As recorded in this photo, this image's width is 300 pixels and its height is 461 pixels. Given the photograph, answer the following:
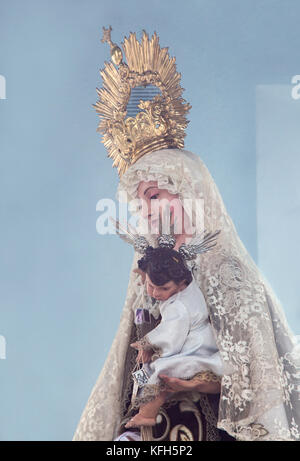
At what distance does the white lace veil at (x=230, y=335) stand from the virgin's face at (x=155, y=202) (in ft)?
0.11

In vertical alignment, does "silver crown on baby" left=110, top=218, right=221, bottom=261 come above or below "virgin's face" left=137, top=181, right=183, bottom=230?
below

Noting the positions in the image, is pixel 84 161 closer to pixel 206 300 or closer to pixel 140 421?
pixel 206 300

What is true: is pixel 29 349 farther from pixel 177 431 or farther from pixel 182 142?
pixel 182 142

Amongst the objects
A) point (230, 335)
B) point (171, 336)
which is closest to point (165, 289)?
point (171, 336)

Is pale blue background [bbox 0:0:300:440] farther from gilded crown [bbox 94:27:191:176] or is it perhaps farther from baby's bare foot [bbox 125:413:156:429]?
baby's bare foot [bbox 125:413:156:429]

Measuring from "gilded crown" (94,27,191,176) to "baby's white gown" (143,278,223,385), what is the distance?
845mm

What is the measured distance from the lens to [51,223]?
372 centimetres

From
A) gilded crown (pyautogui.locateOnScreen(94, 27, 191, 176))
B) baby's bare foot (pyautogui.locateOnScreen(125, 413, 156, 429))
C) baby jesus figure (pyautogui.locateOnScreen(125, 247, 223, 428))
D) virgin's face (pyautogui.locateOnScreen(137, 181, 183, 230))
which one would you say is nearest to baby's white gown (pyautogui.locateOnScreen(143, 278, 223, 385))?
baby jesus figure (pyautogui.locateOnScreen(125, 247, 223, 428))

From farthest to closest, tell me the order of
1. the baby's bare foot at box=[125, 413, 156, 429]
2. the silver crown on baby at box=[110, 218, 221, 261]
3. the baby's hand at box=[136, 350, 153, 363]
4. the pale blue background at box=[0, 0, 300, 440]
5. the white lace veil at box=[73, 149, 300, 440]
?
the pale blue background at box=[0, 0, 300, 440], the silver crown on baby at box=[110, 218, 221, 261], the baby's hand at box=[136, 350, 153, 363], the baby's bare foot at box=[125, 413, 156, 429], the white lace veil at box=[73, 149, 300, 440]

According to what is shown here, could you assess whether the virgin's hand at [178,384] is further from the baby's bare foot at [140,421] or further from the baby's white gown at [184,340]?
the baby's bare foot at [140,421]

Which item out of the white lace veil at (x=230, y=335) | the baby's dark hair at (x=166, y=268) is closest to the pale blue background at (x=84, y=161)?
the white lace veil at (x=230, y=335)

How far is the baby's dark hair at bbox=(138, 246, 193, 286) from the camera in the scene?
2979 mm
